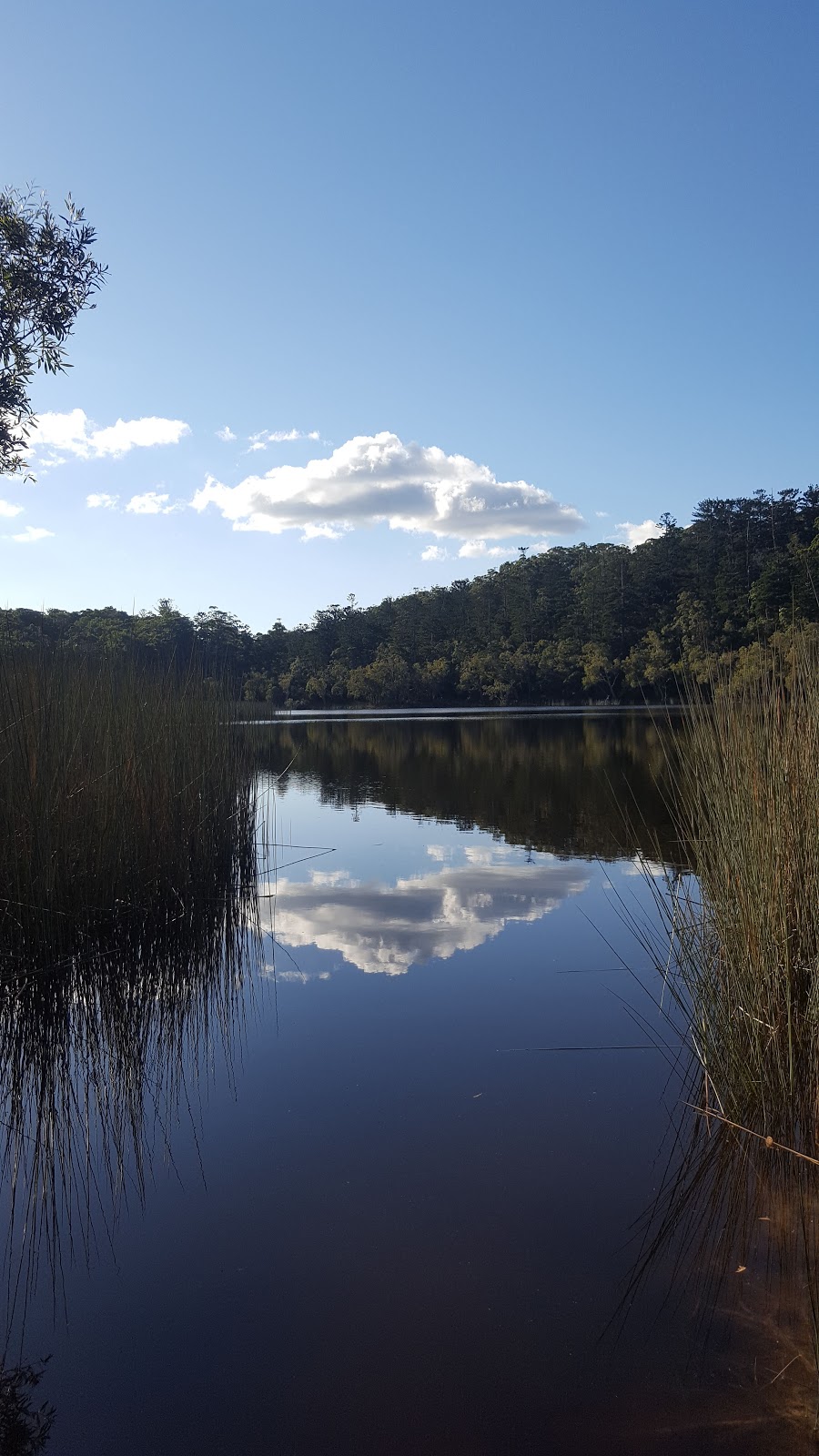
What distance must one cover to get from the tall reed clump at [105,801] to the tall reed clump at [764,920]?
3.03 meters

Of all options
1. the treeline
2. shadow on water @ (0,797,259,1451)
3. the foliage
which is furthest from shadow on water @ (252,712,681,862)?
Result: the treeline

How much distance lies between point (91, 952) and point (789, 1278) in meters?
3.87

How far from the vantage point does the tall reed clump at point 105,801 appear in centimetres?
457

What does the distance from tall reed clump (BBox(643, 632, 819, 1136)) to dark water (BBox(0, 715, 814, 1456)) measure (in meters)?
0.31

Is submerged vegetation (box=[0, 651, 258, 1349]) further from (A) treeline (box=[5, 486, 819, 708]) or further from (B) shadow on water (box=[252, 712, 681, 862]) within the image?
(A) treeline (box=[5, 486, 819, 708])

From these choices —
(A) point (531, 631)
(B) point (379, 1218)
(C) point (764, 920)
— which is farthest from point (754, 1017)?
(A) point (531, 631)

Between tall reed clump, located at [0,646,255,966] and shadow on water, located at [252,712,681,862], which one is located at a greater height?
tall reed clump, located at [0,646,255,966]

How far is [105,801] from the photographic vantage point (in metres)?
5.20

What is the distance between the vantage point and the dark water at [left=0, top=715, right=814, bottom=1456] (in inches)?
76.5

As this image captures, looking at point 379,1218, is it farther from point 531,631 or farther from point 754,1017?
point 531,631

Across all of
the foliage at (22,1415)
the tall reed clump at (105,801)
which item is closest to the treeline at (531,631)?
the tall reed clump at (105,801)

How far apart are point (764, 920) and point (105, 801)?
11.8 feet

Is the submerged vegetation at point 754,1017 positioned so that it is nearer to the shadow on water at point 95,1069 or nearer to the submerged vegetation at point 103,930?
the shadow on water at point 95,1069

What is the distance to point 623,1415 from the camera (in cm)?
190
